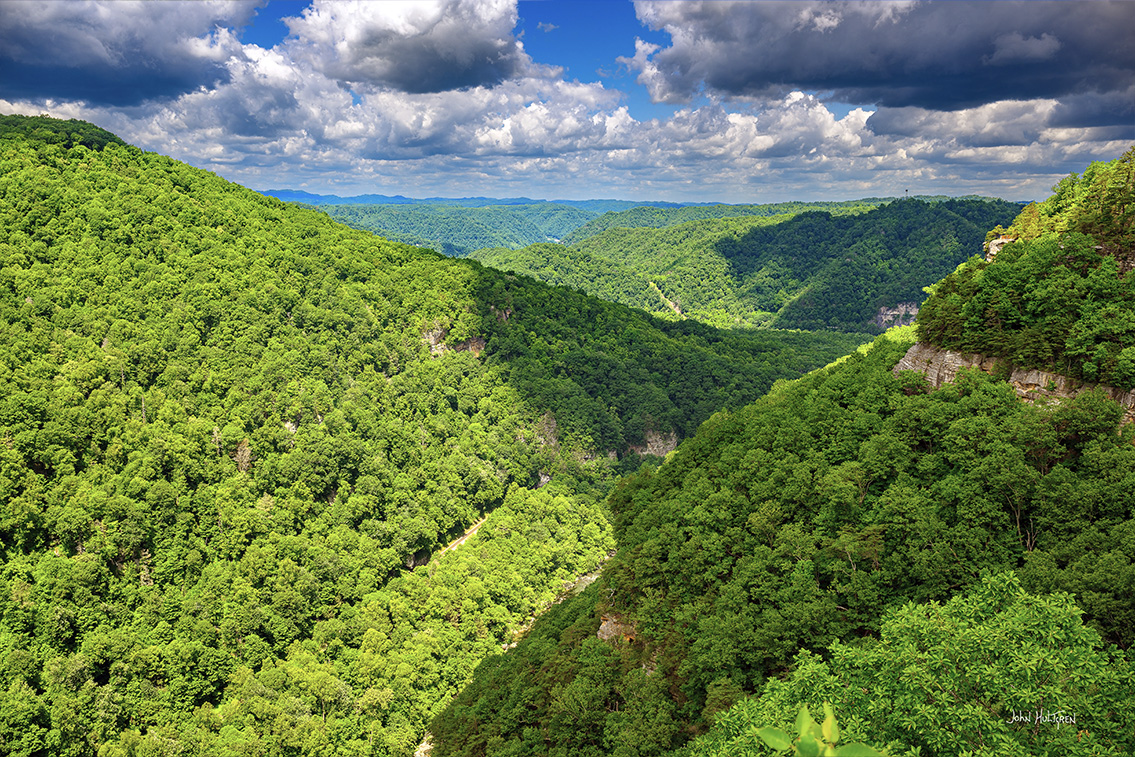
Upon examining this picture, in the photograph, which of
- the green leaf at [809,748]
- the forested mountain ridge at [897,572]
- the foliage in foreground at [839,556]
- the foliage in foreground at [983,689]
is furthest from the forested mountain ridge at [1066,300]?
the green leaf at [809,748]

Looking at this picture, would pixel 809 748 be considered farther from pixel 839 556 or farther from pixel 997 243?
pixel 997 243

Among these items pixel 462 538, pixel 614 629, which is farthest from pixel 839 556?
pixel 462 538

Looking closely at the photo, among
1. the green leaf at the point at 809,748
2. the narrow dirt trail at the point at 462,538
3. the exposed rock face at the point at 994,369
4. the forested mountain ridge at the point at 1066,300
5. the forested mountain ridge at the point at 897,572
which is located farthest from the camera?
the narrow dirt trail at the point at 462,538

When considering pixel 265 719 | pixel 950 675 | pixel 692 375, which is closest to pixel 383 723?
pixel 265 719

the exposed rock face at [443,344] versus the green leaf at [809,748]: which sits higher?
the green leaf at [809,748]

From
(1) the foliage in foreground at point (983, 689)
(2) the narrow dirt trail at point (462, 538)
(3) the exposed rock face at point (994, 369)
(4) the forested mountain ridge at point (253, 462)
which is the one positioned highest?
(3) the exposed rock face at point (994, 369)

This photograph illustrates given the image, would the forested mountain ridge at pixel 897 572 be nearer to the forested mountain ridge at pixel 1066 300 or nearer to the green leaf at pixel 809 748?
the forested mountain ridge at pixel 1066 300

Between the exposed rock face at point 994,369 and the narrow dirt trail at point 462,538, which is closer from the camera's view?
the exposed rock face at point 994,369
